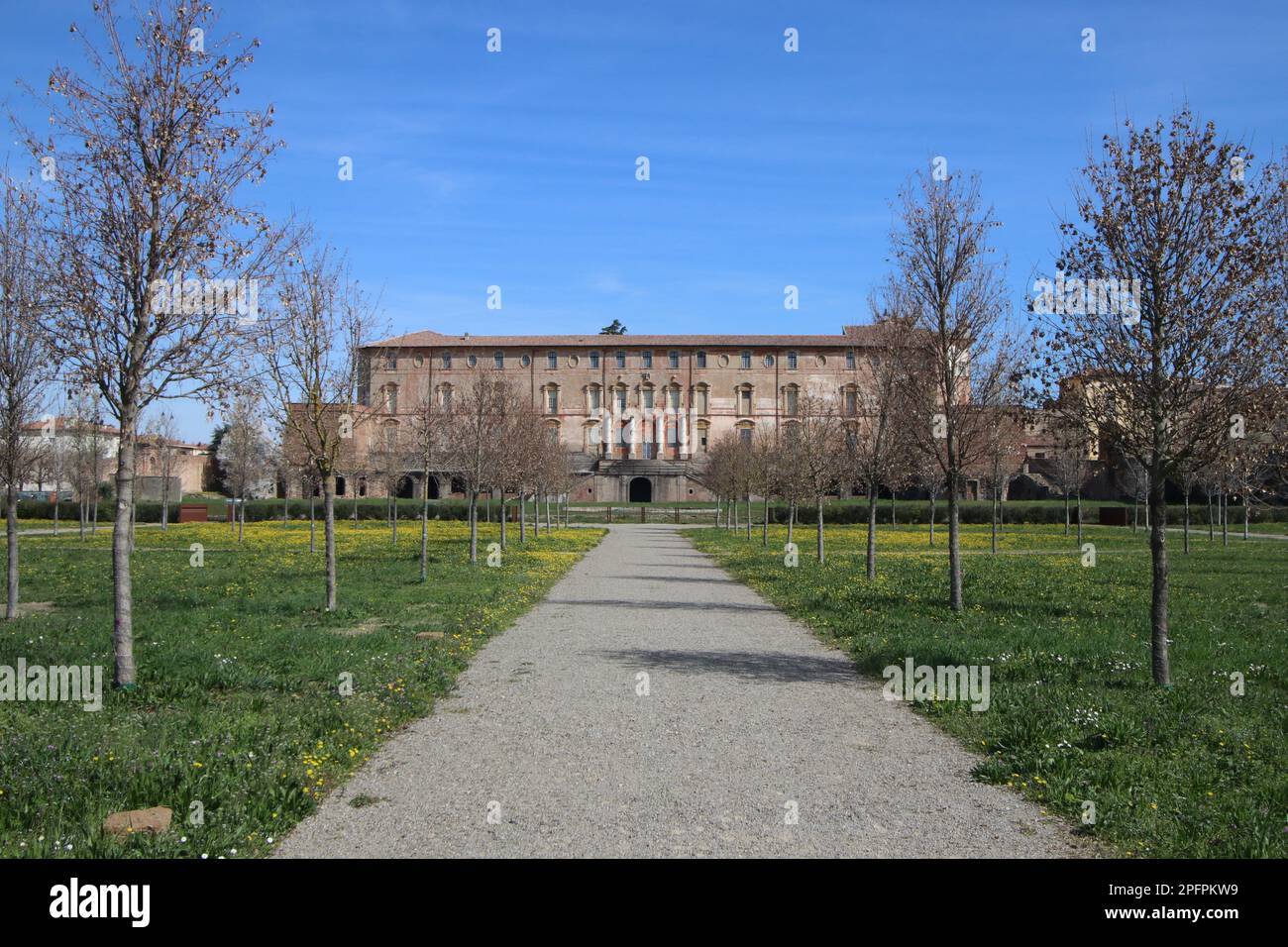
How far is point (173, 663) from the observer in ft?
32.7

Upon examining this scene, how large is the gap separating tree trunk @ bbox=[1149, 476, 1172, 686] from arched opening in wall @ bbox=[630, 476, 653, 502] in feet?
269

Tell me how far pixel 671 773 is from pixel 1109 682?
5.69 m

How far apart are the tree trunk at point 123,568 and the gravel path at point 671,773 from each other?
3080 millimetres

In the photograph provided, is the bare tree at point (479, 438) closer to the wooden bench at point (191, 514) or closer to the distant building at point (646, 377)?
the wooden bench at point (191, 514)

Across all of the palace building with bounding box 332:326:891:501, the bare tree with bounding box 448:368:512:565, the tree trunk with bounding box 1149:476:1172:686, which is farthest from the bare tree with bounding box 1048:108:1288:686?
the palace building with bounding box 332:326:891:501

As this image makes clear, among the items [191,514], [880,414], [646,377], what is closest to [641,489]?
[646,377]

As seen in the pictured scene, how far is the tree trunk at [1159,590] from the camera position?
32.6 ft

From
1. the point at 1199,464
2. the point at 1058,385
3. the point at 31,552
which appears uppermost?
the point at 1058,385

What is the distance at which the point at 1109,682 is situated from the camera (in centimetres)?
1012

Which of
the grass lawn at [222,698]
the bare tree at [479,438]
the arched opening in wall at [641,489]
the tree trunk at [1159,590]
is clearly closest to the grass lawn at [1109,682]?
the tree trunk at [1159,590]

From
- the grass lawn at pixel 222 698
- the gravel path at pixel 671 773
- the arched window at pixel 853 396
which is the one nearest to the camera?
the gravel path at pixel 671 773
